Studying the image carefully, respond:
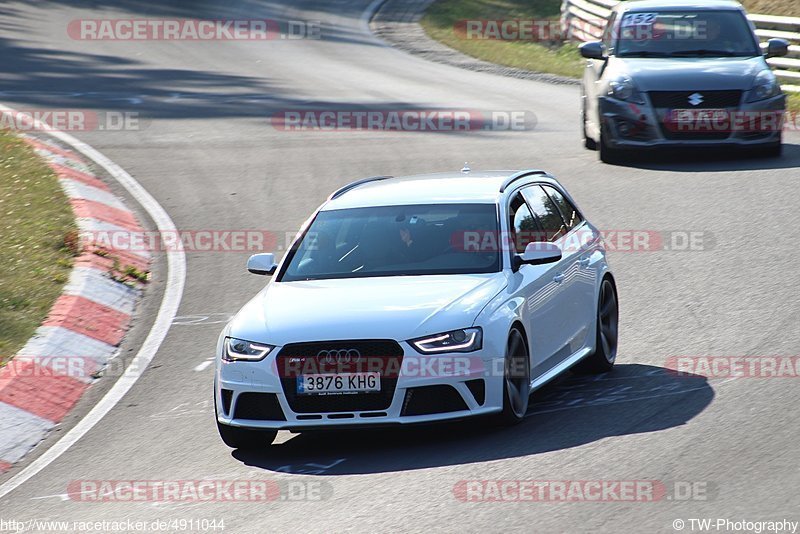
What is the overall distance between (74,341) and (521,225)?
13.2ft

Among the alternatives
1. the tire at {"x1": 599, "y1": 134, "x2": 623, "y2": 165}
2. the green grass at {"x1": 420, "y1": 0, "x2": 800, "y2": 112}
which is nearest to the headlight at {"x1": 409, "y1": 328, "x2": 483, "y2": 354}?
the tire at {"x1": 599, "y1": 134, "x2": 623, "y2": 165}

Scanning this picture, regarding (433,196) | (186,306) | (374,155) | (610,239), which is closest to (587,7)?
(374,155)

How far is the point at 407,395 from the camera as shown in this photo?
8453 mm

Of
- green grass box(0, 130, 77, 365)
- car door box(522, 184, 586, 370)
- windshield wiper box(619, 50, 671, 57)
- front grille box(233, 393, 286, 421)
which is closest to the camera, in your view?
front grille box(233, 393, 286, 421)

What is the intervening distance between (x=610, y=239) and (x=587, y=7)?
19104mm

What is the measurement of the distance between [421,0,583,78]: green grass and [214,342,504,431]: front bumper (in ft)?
67.1

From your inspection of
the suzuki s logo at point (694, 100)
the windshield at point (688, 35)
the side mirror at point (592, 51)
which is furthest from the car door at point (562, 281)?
the windshield at point (688, 35)

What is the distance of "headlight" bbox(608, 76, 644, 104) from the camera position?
59.0 ft

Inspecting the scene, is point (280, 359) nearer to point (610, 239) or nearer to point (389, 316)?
point (389, 316)

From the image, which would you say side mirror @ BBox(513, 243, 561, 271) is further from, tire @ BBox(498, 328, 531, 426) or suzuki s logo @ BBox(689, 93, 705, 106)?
suzuki s logo @ BBox(689, 93, 705, 106)

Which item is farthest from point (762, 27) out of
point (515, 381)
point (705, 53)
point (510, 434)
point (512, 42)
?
point (510, 434)

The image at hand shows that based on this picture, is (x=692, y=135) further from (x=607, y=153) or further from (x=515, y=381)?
(x=515, y=381)

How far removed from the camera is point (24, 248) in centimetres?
1435

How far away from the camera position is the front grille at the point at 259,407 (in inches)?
339
